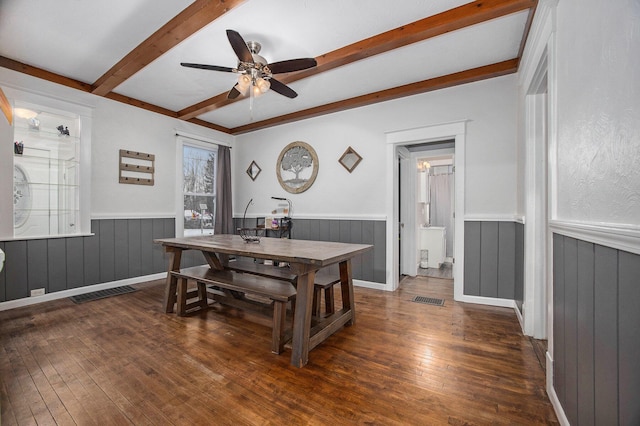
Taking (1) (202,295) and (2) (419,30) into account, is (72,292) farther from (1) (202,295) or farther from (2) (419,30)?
(2) (419,30)

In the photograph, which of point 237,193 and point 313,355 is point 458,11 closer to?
Result: point 313,355

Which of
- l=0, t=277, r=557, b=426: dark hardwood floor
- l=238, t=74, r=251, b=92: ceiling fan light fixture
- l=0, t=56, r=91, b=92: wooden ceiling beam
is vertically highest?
l=0, t=56, r=91, b=92: wooden ceiling beam

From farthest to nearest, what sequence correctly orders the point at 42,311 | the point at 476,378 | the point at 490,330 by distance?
1. the point at 42,311
2. the point at 490,330
3. the point at 476,378

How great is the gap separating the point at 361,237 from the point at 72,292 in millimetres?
3840

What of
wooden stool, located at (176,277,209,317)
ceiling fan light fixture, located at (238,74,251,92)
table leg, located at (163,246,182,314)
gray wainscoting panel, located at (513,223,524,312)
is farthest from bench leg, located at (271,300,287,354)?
gray wainscoting panel, located at (513,223,524,312)

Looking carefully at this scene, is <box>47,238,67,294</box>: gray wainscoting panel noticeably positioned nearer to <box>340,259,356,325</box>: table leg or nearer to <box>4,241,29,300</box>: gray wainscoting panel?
<box>4,241,29,300</box>: gray wainscoting panel

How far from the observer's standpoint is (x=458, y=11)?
216cm

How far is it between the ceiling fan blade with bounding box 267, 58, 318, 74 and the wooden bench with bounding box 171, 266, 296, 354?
1913 millimetres

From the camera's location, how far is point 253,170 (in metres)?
5.32

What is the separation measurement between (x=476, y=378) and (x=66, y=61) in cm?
490

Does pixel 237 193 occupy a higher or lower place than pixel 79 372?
higher

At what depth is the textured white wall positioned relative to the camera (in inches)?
32.7

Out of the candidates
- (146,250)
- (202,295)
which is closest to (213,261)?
(202,295)

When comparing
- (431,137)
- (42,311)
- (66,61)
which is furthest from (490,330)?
(66,61)
